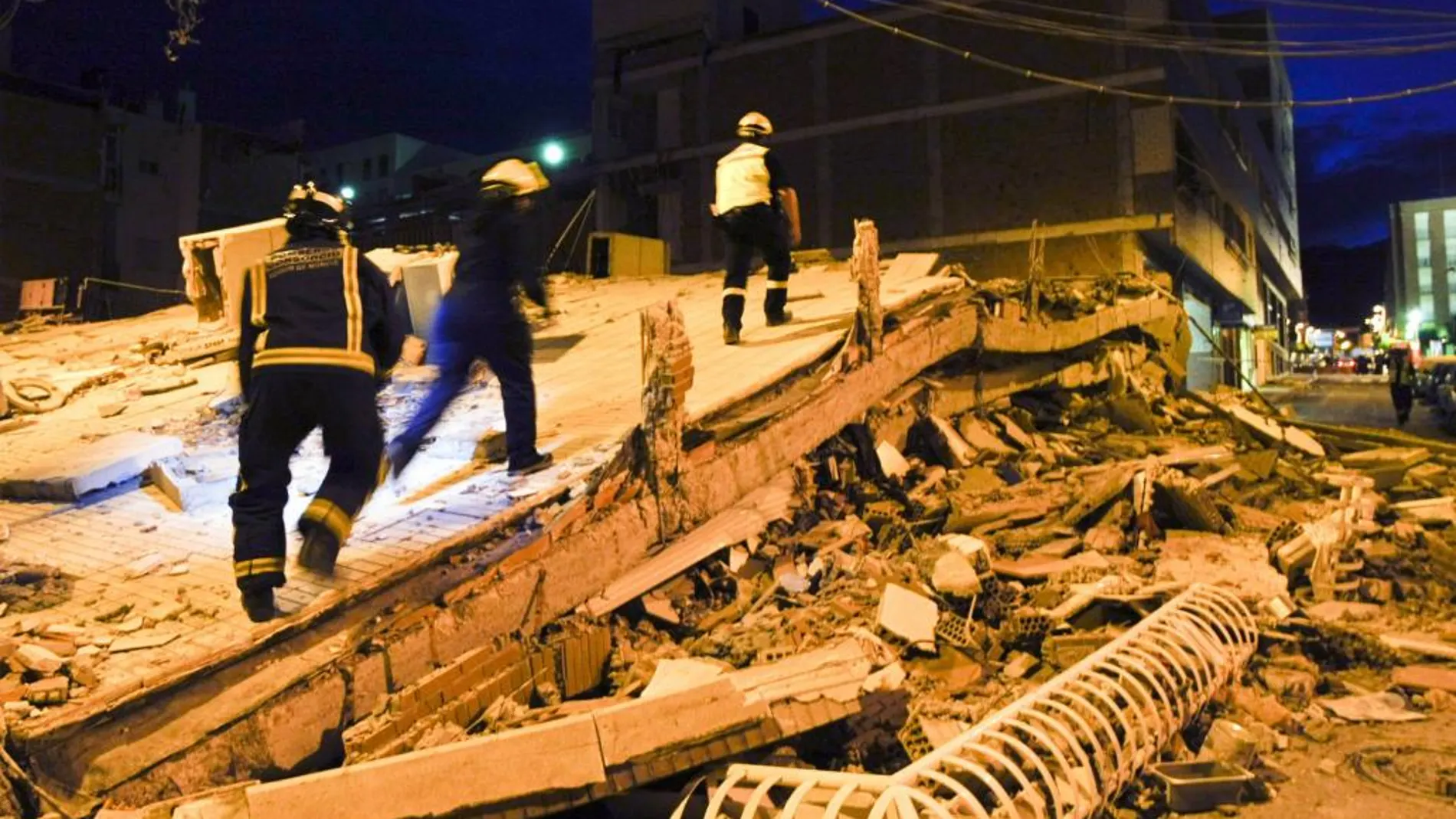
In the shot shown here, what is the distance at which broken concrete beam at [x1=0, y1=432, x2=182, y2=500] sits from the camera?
5.40 m

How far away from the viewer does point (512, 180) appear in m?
4.83

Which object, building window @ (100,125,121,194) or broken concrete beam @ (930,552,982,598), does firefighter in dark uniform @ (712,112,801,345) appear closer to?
broken concrete beam @ (930,552,982,598)

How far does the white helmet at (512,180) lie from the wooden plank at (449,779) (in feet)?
9.50

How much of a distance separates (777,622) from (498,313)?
211 cm

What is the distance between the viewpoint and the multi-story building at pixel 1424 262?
177 ft

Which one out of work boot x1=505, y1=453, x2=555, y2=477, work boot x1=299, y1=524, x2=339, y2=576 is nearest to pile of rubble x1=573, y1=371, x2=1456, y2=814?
work boot x1=505, y1=453, x2=555, y2=477

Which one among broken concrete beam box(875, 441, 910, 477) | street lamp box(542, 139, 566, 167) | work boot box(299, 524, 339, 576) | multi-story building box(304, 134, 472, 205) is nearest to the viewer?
work boot box(299, 524, 339, 576)

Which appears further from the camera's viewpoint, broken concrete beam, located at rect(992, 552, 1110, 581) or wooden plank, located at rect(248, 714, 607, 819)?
broken concrete beam, located at rect(992, 552, 1110, 581)

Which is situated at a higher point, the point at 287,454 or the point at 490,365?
the point at 490,365

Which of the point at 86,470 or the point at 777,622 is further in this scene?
the point at 86,470

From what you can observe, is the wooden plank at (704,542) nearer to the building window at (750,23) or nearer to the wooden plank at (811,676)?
the wooden plank at (811,676)

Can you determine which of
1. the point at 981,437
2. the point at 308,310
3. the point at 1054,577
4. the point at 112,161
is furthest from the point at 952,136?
the point at 112,161

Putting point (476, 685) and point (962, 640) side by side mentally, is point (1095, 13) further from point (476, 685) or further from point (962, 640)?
point (476, 685)

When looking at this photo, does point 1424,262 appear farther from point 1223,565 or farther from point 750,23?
point 1223,565
